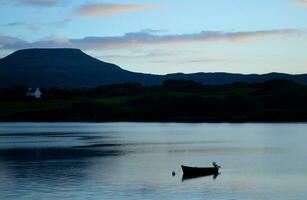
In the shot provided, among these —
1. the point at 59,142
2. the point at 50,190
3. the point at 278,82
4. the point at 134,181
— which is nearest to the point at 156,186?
the point at 134,181

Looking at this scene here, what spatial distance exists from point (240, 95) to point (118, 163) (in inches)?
4363

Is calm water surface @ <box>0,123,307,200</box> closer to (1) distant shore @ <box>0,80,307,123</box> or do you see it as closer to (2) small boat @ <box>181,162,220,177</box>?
(2) small boat @ <box>181,162,220,177</box>

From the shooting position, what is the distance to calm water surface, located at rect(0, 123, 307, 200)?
1583 inches

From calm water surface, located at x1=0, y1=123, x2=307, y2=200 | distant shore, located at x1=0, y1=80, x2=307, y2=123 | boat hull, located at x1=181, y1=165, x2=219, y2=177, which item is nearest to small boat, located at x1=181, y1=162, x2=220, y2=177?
boat hull, located at x1=181, y1=165, x2=219, y2=177

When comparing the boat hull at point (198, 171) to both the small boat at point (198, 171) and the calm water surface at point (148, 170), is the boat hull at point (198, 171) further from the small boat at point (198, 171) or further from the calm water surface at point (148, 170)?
the calm water surface at point (148, 170)

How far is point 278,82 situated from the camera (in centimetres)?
18312

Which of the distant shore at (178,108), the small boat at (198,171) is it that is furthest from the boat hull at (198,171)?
the distant shore at (178,108)

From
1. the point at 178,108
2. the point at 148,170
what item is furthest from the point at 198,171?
the point at 178,108

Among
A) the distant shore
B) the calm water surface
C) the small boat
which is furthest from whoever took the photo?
the distant shore

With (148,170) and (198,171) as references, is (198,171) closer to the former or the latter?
(198,171)

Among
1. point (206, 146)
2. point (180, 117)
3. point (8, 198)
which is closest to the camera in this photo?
point (8, 198)

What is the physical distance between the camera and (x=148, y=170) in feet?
174

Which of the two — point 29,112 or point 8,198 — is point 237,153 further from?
point 29,112

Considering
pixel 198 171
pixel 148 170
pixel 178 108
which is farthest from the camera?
pixel 178 108
